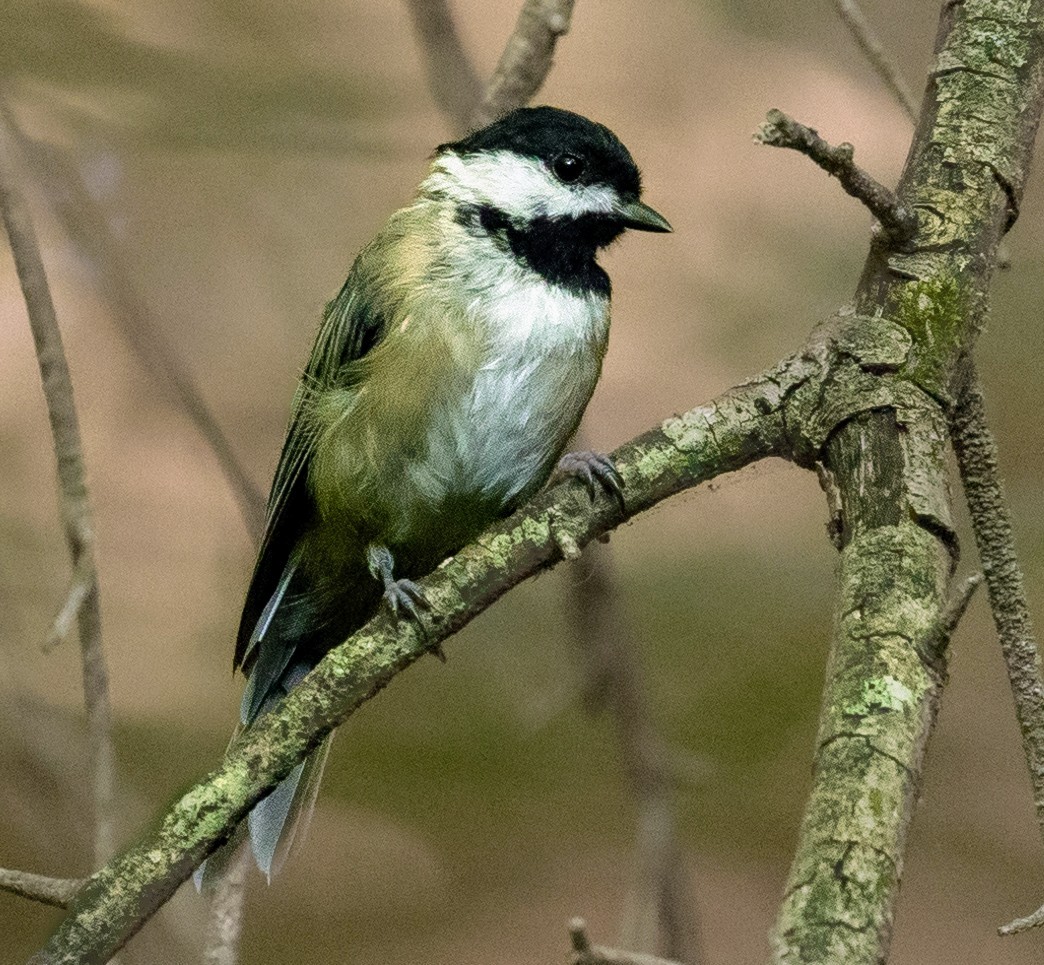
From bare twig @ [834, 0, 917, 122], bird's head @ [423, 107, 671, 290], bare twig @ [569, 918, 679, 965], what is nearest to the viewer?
bare twig @ [569, 918, 679, 965]

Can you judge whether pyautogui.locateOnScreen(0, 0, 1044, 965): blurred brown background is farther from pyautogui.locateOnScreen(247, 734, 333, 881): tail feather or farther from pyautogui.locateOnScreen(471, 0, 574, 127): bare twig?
pyautogui.locateOnScreen(247, 734, 333, 881): tail feather

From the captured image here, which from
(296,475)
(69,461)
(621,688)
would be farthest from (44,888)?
(621,688)

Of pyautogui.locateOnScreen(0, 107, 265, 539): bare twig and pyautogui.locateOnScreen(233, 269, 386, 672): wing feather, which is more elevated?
pyautogui.locateOnScreen(0, 107, 265, 539): bare twig

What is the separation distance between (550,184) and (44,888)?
1.09 meters

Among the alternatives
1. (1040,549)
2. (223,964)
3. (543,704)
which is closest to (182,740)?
(543,704)

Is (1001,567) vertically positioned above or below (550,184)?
below

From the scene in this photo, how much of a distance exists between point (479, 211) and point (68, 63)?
1.38 meters

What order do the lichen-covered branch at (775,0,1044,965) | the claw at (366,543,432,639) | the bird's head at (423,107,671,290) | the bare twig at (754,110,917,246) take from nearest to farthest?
the lichen-covered branch at (775,0,1044,965) < the bare twig at (754,110,917,246) < the claw at (366,543,432,639) < the bird's head at (423,107,671,290)

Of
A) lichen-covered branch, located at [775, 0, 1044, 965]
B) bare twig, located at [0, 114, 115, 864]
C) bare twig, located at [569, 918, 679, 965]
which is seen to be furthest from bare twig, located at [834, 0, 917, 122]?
bare twig, located at [569, 918, 679, 965]

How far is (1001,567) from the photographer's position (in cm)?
119

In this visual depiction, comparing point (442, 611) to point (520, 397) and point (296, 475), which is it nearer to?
point (520, 397)

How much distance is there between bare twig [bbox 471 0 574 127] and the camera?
184 cm

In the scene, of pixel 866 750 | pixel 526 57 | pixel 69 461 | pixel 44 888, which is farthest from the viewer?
pixel 526 57

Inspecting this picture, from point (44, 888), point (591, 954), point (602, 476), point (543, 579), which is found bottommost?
point (591, 954)
